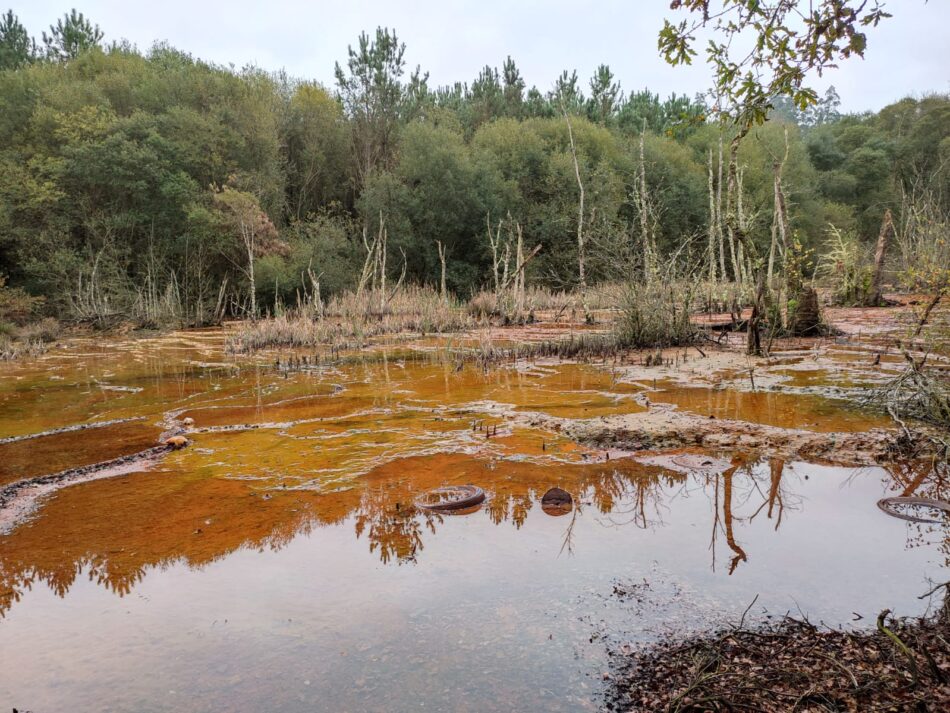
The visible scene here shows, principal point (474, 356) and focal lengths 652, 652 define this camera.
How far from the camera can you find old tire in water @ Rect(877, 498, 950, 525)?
10.8ft

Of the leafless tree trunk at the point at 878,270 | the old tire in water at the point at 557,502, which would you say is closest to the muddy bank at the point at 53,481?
the old tire in water at the point at 557,502

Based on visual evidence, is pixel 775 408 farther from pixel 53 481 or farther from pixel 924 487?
pixel 53 481

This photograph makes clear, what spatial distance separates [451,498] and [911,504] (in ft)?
8.09

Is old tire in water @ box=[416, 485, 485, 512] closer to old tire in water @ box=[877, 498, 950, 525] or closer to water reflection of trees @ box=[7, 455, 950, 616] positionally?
water reflection of trees @ box=[7, 455, 950, 616]

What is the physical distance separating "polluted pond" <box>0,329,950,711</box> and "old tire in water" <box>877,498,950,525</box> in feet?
0.09

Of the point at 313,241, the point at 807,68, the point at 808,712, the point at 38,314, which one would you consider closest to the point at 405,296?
the point at 313,241

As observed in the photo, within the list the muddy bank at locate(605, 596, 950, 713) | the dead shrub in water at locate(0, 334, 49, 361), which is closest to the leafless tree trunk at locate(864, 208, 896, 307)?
the muddy bank at locate(605, 596, 950, 713)

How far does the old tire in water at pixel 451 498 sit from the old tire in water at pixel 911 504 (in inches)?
84.9

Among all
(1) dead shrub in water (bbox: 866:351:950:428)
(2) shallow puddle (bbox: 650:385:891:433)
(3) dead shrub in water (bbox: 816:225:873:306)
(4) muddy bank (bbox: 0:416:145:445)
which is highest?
(3) dead shrub in water (bbox: 816:225:873:306)

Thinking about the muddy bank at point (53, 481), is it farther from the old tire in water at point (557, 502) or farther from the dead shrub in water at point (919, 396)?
the dead shrub in water at point (919, 396)

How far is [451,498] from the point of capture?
3803 mm

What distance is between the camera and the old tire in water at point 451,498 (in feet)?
12.1

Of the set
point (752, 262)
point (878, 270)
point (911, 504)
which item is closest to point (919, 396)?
point (911, 504)

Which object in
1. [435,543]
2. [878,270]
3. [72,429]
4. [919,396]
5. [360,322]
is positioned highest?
[878,270]
